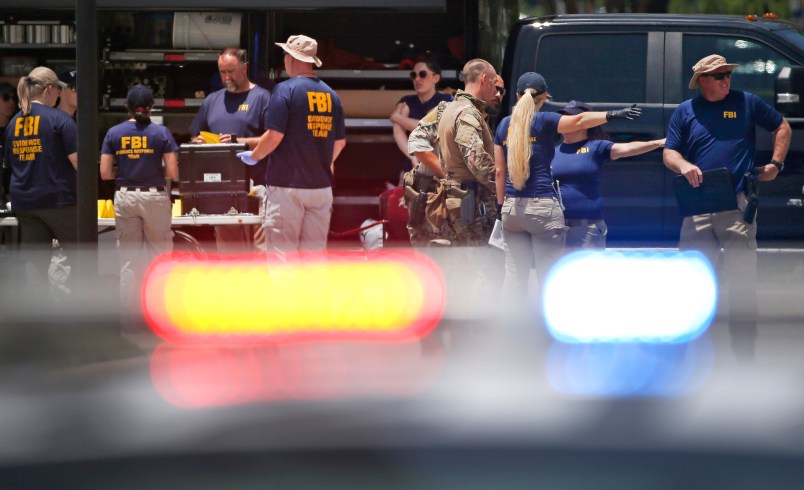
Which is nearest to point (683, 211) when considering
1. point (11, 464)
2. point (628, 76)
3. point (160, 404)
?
point (628, 76)

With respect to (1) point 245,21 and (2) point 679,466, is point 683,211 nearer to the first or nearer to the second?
(2) point 679,466

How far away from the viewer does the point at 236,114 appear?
933 cm

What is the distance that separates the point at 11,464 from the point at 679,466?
91.1 inches

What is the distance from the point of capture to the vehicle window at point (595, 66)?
8.85 m

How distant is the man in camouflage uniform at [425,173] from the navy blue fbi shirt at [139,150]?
208 centimetres

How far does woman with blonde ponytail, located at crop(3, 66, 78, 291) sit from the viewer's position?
9062 mm

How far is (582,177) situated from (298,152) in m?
1.89

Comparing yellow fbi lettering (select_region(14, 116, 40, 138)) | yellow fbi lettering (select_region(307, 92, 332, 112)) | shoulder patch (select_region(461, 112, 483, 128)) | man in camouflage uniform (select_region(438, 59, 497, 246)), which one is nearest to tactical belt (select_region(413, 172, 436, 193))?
man in camouflage uniform (select_region(438, 59, 497, 246))

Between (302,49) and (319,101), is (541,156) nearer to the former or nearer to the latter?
(319,101)

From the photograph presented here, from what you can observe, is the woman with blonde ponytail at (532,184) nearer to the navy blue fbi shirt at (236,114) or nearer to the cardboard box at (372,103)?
the navy blue fbi shirt at (236,114)

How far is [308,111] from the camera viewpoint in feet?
26.0

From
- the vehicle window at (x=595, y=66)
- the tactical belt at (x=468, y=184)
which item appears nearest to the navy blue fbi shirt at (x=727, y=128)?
the tactical belt at (x=468, y=184)

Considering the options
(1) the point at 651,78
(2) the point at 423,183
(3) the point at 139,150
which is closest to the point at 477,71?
(2) the point at 423,183

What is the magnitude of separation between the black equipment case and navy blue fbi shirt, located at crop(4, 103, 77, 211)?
93 cm
